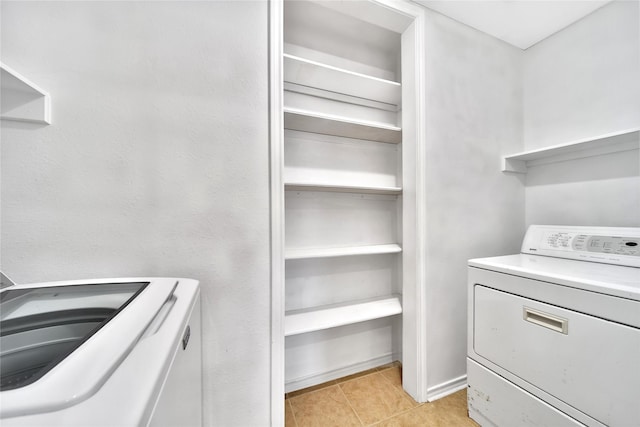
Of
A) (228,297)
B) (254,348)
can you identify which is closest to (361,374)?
(254,348)

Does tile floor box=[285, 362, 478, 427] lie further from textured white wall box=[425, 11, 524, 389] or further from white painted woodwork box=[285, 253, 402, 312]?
white painted woodwork box=[285, 253, 402, 312]

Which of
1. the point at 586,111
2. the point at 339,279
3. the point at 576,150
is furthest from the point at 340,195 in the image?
the point at 586,111

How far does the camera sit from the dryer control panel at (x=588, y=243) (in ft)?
3.75

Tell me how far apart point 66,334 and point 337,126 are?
4.85ft

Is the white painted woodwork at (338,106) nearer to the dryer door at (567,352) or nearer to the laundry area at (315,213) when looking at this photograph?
the laundry area at (315,213)

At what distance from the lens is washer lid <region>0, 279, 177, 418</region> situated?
31 cm

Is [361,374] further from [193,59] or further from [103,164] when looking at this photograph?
[193,59]

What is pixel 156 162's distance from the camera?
970 mm

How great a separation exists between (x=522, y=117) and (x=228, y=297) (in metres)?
2.55

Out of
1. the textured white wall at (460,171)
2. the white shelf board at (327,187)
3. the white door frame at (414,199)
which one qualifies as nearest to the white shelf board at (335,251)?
the white door frame at (414,199)

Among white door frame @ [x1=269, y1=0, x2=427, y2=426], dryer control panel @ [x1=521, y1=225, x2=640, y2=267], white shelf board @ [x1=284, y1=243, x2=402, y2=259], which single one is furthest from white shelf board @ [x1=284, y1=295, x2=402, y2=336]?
dryer control panel @ [x1=521, y1=225, x2=640, y2=267]

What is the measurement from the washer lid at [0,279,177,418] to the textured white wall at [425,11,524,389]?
59.4 inches

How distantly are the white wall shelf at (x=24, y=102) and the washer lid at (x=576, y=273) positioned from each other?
2078 millimetres

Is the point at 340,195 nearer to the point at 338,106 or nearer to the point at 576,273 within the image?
the point at 338,106
